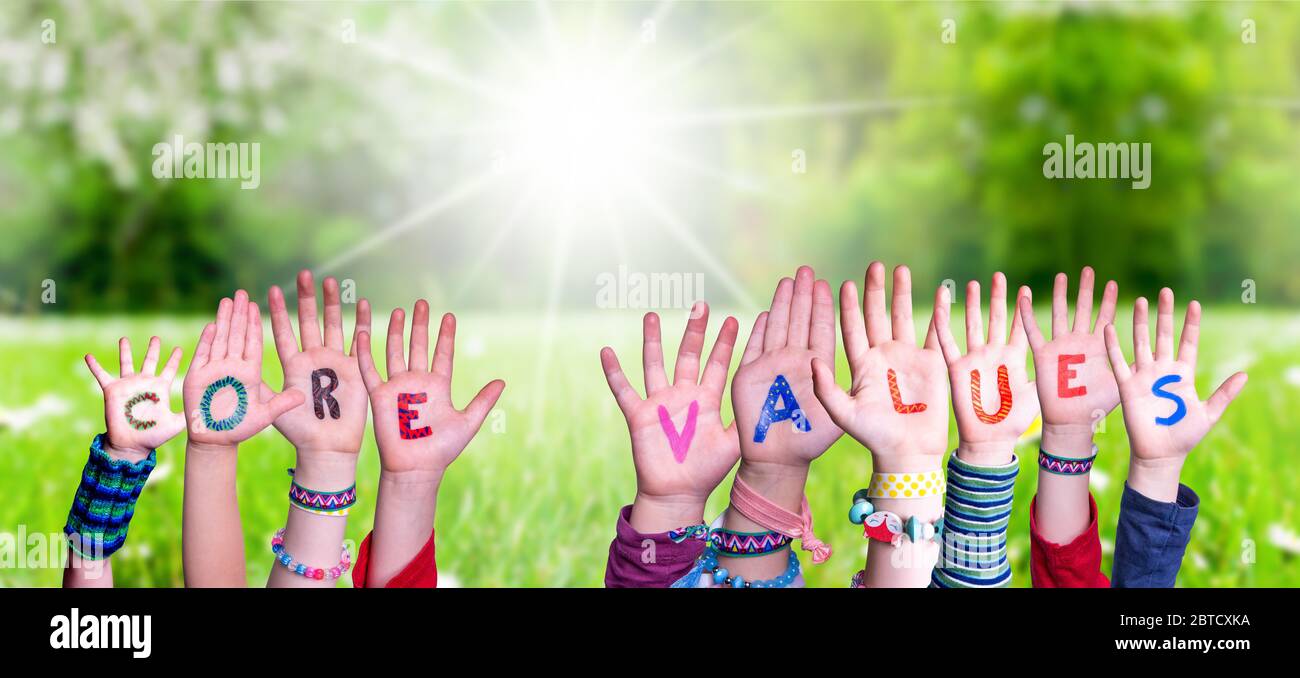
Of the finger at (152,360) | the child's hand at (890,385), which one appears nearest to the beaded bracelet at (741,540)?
the child's hand at (890,385)

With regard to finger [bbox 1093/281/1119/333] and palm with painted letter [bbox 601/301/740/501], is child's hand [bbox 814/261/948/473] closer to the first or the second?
palm with painted letter [bbox 601/301/740/501]

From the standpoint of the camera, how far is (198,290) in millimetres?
6785

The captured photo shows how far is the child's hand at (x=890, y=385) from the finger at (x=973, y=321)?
0.07 m

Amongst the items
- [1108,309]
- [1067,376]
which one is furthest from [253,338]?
[1108,309]

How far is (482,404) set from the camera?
7.60 ft

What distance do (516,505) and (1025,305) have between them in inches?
91.0

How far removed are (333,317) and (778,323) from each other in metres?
1.10

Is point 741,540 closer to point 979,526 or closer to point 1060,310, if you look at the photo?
point 979,526

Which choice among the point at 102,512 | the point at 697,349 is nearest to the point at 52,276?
the point at 102,512

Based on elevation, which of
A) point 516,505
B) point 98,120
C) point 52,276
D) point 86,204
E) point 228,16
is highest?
point 228,16

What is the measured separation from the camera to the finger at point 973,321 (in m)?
2.21

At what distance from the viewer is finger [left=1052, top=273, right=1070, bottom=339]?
7.80 feet

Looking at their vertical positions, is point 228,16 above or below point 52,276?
above
